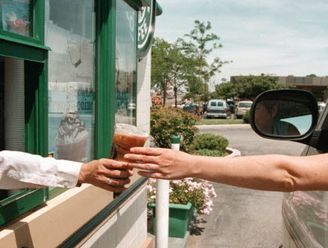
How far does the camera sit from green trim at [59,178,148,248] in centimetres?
280

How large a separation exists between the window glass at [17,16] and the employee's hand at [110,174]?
802 millimetres

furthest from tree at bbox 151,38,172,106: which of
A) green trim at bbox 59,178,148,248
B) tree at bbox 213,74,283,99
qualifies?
green trim at bbox 59,178,148,248

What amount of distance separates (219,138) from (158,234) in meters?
9.74

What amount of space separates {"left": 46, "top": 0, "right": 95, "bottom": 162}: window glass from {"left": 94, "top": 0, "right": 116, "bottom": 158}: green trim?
0.16 feet

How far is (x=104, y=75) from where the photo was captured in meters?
3.72

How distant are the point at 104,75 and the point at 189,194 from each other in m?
3.11

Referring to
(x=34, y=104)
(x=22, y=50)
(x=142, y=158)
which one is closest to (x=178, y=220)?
(x=34, y=104)

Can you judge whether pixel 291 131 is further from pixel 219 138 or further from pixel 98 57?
pixel 219 138

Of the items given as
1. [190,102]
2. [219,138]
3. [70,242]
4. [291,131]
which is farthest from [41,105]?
[190,102]

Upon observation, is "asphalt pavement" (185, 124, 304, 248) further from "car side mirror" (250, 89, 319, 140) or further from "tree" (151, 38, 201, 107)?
"tree" (151, 38, 201, 107)

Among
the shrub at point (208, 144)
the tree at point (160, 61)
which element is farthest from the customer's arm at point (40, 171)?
the tree at point (160, 61)

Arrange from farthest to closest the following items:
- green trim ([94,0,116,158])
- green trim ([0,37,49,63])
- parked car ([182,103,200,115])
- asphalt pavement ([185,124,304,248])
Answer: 1. parked car ([182,103,200,115])
2. asphalt pavement ([185,124,304,248])
3. green trim ([94,0,116,158])
4. green trim ([0,37,49,63])

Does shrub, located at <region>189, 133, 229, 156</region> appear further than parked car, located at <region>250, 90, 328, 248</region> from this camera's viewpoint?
Yes

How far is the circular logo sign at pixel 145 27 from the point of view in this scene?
5074mm
